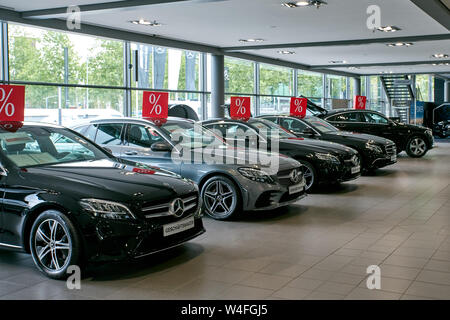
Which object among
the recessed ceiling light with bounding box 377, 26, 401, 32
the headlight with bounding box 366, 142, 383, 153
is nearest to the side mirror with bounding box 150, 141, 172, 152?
the headlight with bounding box 366, 142, 383, 153

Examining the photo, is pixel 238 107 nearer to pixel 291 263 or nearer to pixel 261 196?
pixel 261 196

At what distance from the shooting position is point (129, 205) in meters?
4.52

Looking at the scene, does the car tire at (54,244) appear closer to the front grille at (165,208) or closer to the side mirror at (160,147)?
the front grille at (165,208)

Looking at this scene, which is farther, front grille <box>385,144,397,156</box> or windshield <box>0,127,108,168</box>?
front grille <box>385,144,397,156</box>

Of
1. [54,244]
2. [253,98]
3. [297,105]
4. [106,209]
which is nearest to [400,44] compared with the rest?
[297,105]

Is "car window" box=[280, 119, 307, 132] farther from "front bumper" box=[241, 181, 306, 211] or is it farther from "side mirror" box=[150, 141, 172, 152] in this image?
"side mirror" box=[150, 141, 172, 152]

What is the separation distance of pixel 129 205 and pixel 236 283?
108 cm

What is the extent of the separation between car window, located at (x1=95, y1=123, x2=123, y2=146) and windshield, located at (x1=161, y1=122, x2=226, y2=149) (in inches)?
26.1

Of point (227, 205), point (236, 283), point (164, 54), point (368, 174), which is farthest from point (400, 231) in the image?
point (164, 54)

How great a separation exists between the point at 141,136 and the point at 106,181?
271cm

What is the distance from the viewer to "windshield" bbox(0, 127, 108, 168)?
5070 mm

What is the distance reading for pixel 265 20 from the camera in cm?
1197

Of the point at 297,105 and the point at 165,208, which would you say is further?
the point at 297,105

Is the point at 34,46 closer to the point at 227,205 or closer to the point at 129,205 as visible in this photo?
the point at 227,205
